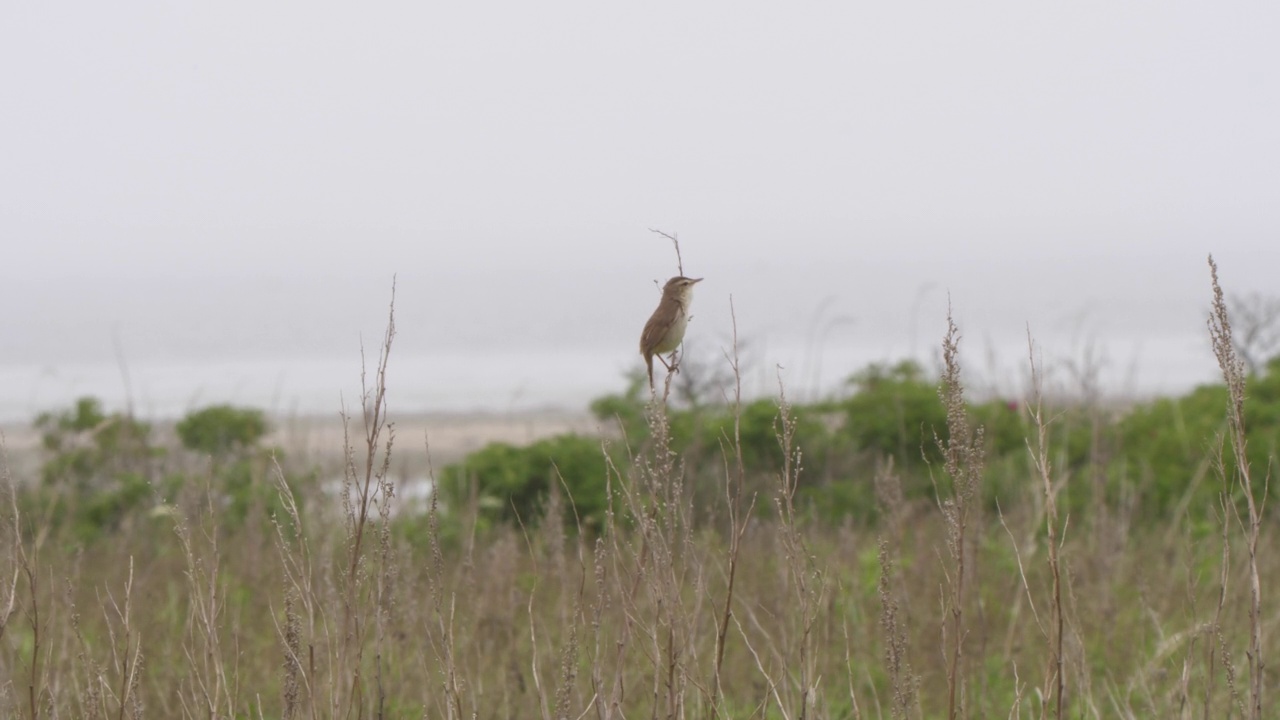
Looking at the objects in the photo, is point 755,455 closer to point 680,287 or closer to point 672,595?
point 680,287

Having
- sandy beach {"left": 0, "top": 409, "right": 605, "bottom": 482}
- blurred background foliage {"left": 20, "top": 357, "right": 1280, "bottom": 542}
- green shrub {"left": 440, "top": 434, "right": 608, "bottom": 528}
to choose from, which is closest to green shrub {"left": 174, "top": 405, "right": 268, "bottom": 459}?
blurred background foliage {"left": 20, "top": 357, "right": 1280, "bottom": 542}

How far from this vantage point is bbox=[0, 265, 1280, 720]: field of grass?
2168 mm

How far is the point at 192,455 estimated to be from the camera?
990 cm

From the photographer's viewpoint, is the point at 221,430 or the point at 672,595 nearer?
the point at 672,595

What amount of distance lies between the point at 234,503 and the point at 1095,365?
16.8 feet

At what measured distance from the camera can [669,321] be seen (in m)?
3.67

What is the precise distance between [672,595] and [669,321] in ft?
5.34

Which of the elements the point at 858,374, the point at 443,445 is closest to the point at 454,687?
the point at 858,374

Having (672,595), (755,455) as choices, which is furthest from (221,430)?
(672,595)

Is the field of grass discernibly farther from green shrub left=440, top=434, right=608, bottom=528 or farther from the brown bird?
the brown bird

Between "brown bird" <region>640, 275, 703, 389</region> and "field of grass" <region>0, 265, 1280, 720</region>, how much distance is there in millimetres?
376

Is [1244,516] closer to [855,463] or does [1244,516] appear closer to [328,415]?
[855,463]

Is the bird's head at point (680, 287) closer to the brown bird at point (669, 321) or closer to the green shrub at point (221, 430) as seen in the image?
the brown bird at point (669, 321)

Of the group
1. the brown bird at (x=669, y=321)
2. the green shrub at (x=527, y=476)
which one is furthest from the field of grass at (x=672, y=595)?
the brown bird at (x=669, y=321)
